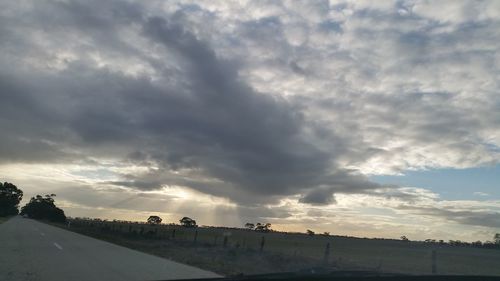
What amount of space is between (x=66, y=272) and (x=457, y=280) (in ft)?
35.7

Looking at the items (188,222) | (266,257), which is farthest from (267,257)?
(188,222)

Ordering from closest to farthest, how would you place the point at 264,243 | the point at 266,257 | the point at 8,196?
the point at 266,257 < the point at 264,243 < the point at 8,196

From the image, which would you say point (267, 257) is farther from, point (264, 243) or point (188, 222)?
point (188, 222)

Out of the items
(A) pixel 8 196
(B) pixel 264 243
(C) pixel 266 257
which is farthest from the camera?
(A) pixel 8 196

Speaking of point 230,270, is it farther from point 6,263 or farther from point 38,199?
point 38,199

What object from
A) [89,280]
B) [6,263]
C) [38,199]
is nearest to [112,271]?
[89,280]

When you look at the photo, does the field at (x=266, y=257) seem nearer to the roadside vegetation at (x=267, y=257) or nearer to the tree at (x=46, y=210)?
the roadside vegetation at (x=267, y=257)

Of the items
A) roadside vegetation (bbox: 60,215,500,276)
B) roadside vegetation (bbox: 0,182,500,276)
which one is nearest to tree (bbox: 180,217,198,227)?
roadside vegetation (bbox: 0,182,500,276)

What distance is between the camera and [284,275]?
6.15m

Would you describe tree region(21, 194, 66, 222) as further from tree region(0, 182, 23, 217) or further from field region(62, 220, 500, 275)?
field region(62, 220, 500, 275)

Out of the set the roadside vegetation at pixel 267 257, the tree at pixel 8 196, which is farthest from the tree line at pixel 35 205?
the roadside vegetation at pixel 267 257

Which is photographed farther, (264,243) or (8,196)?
(8,196)

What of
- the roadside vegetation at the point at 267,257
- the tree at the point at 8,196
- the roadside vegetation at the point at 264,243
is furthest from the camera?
the tree at the point at 8,196

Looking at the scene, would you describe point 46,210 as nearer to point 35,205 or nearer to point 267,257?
point 35,205
